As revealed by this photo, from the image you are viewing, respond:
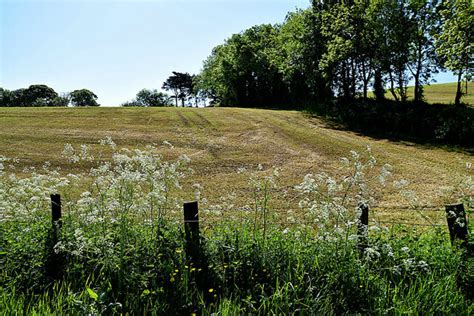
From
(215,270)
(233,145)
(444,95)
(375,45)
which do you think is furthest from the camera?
(444,95)

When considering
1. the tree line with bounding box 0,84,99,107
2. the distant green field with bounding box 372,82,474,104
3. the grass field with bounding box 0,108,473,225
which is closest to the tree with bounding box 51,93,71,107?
the tree line with bounding box 0,84,99,107

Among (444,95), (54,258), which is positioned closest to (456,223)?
(54,258)

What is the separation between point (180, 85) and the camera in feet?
343

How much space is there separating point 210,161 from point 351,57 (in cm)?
1897

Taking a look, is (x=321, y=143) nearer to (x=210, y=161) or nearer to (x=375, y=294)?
(x=210, y=161)

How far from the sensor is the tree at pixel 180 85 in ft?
338

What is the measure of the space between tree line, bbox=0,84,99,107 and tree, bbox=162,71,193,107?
78.9 ft

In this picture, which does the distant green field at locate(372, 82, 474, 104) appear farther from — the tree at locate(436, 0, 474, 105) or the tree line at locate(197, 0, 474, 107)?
the tree at locate(436, 0, 474, 105)

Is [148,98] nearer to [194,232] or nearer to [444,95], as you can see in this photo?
[444,95]

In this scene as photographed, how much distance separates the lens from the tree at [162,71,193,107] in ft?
338

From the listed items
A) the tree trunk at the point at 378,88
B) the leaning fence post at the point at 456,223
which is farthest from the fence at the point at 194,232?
the tree trunk at the point at 378,88

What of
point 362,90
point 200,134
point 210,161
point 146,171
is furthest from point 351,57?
point 146,171

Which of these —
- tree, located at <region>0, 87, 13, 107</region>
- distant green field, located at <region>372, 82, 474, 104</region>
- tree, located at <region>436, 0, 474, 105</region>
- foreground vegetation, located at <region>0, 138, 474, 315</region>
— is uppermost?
tree, located at <region>0, 87, 13, 107</region>

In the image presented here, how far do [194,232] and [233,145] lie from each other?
1773cm
